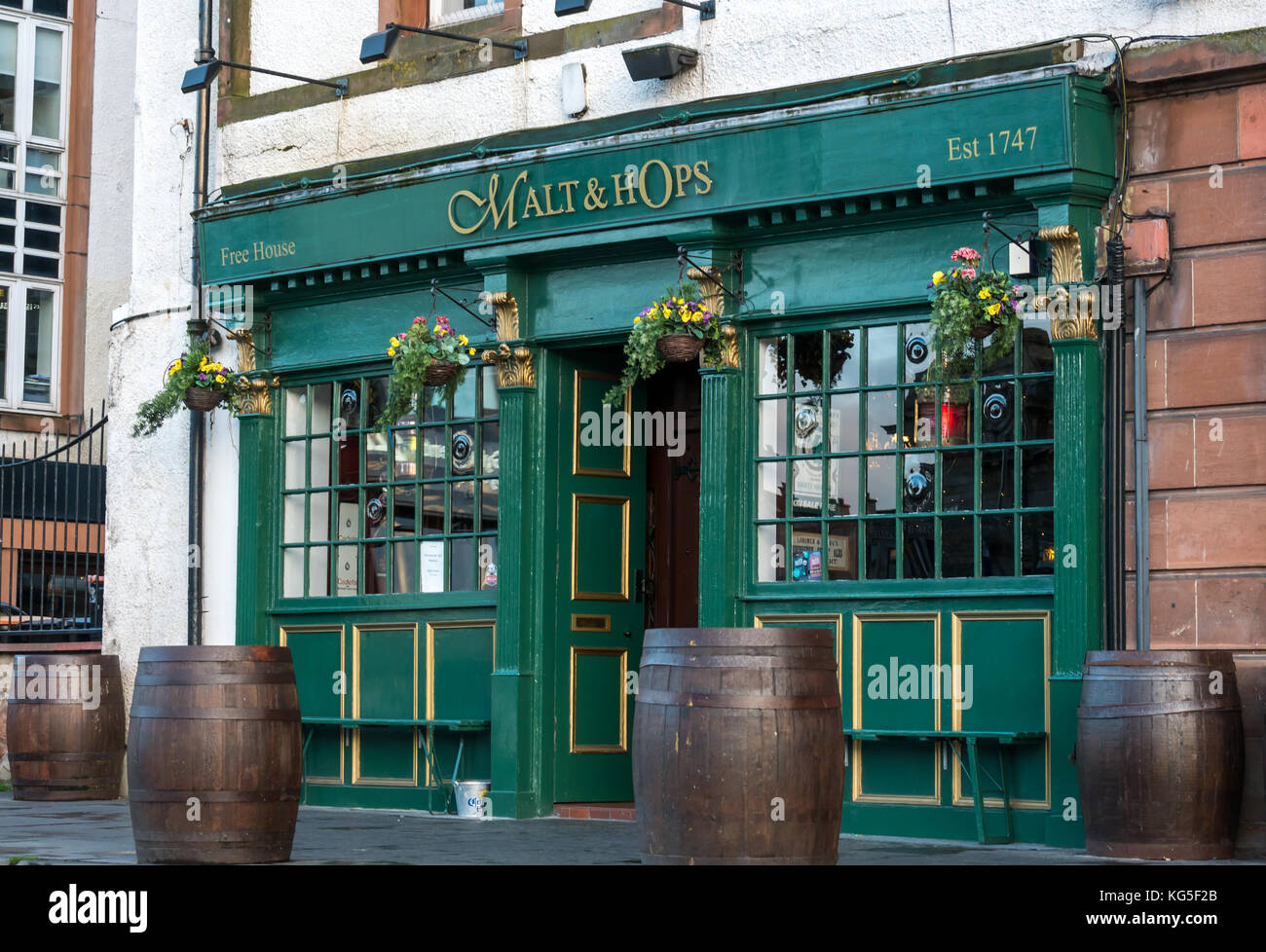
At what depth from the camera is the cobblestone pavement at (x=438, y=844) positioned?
9.11 m

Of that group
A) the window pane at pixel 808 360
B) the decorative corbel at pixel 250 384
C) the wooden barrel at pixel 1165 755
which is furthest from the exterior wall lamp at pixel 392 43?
the wooden barrel at pixel 1165 755

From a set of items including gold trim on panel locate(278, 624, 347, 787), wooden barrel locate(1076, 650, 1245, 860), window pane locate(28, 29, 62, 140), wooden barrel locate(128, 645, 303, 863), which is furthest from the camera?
window pane locate(28, 29, 62, 140)

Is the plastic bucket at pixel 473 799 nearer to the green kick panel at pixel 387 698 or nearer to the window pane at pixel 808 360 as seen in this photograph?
the green kick panel at pixel 387 698

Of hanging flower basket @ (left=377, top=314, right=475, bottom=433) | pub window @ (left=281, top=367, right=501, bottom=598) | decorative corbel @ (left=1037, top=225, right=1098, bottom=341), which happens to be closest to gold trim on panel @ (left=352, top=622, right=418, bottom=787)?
pub window @ (left=281, top=367, right=501, bottom=598)

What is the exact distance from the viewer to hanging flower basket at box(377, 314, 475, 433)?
468 inches

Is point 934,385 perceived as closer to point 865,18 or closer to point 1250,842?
point 865,18

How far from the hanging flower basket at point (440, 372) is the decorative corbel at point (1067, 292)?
147 inches

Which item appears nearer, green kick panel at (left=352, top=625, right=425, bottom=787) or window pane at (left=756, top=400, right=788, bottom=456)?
window pane at (left=756, top=400, right=788, bottom=456)

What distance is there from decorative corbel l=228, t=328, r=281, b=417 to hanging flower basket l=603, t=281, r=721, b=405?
3.26 m

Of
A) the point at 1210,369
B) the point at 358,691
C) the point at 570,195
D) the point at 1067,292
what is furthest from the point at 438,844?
the point at 1210,369

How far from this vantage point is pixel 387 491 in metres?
12.9

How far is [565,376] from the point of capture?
12211 millimetres

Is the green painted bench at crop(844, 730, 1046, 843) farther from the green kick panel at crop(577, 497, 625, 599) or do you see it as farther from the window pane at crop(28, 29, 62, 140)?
the window pane at crop(28, 29, 62, 140)

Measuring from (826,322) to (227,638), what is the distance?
4.97m
